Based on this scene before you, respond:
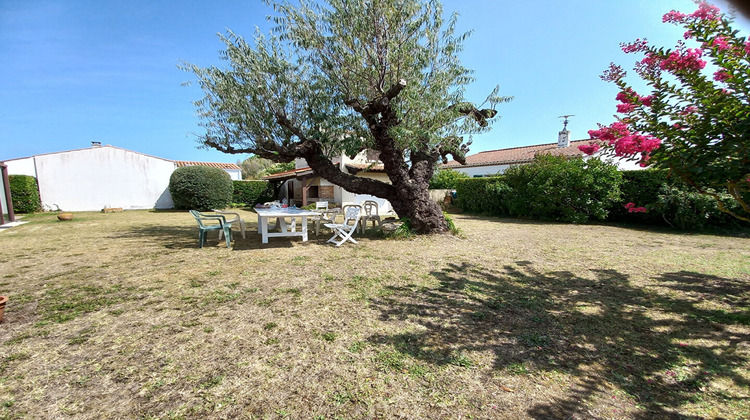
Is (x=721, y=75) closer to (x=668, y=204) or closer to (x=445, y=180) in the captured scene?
(x=668, y=204)

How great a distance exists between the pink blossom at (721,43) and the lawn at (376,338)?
260 cm

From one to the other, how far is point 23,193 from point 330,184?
1601cm

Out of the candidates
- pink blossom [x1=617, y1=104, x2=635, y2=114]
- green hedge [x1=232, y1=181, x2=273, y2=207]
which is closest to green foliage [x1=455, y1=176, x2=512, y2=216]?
pink blossom [x1=617, y1=104, x2=635, y2=114]

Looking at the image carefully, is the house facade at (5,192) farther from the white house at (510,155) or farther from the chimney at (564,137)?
the chimney at (564,137)

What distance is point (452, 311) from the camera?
335cm

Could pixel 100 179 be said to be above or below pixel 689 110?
above

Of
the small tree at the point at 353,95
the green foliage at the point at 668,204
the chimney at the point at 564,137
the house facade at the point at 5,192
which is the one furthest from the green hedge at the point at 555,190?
the house facade at the point at 5,192

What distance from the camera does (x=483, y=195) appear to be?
593 inches

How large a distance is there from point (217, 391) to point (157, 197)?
22.6m

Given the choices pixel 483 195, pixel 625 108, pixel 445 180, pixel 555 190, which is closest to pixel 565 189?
pixel 555 190

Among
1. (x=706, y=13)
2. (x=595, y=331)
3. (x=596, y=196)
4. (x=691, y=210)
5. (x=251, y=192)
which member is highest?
(x=706, y=13)

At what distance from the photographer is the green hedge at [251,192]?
69.0ft

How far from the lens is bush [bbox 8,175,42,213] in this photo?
15.1 meters

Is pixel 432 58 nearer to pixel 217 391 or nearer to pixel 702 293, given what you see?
pixel 702 293
